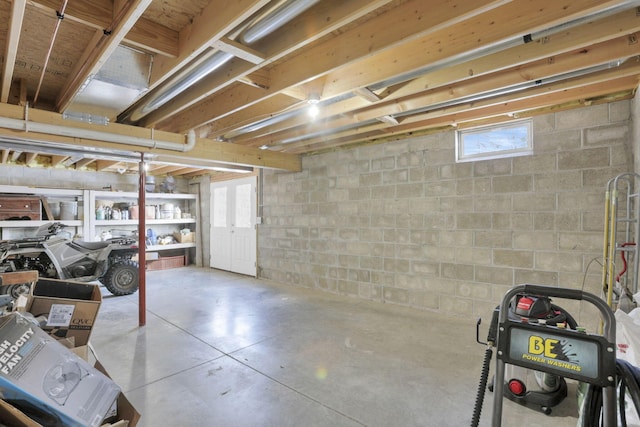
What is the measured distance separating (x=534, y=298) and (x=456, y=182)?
216 centimetres

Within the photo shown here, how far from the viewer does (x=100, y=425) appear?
4.58 feet

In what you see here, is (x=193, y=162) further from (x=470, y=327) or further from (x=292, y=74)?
(x=470, y=327)

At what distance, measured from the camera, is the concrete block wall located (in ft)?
10.3

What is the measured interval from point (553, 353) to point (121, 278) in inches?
227

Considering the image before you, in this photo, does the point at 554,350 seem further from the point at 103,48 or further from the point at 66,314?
the point at 103,48

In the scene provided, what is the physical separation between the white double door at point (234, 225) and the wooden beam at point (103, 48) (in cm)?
389

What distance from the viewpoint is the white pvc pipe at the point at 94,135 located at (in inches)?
114

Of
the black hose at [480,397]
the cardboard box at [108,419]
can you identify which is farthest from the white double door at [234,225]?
the black hose at [480,397]

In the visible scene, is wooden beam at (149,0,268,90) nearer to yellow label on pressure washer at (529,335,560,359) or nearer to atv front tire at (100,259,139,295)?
yellow label on pressure washer at (529,335,560,359)

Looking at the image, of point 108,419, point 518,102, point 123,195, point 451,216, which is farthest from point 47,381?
point 123,195

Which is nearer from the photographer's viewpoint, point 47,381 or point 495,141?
point 47,381

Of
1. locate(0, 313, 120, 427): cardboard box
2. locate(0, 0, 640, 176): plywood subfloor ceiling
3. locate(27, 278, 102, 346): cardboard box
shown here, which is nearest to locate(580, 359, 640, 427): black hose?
locate(0, 0, 640, 176): plywood subfloor ceiling

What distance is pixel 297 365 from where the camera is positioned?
2.71 metres

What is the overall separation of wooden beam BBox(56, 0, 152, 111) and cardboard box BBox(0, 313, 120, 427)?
5.15 ft
